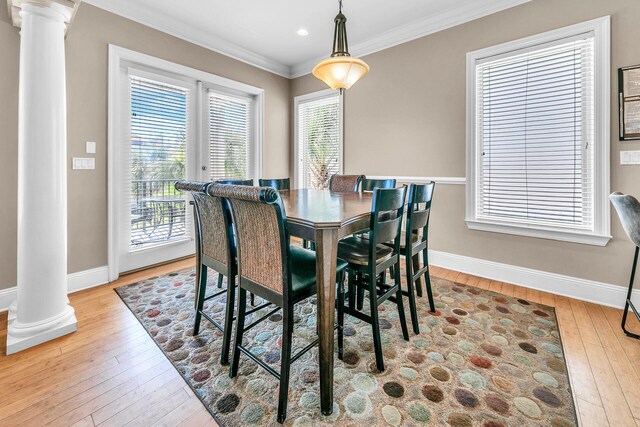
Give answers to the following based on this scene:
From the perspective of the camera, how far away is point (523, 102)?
270cm

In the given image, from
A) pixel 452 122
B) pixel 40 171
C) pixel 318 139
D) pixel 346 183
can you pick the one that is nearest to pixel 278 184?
pixel 346 183

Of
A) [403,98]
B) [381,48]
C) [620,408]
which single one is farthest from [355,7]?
[620,408]

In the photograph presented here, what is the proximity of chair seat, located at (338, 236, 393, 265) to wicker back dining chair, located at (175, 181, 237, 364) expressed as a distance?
650mm

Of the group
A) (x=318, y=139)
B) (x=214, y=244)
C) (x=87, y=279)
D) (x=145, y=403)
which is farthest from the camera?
(x=318, y=139)

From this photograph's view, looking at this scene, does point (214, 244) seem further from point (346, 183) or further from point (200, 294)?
point (346, 183)

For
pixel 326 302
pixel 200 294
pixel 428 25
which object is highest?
pixel 428 25

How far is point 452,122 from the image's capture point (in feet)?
10.1

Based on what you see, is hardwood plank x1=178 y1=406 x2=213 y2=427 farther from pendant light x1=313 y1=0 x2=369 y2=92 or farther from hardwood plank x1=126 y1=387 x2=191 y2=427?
pendant light x1=313 y1=0 x2=369 y2=92

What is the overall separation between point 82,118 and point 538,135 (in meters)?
4.17

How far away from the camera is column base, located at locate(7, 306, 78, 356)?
1758 mm

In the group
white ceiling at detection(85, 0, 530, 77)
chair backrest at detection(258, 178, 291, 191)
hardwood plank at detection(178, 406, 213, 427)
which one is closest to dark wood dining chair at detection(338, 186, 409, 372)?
hardwood plank at detection(178, 406, 213, 427)

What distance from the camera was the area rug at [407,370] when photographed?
4.22ft

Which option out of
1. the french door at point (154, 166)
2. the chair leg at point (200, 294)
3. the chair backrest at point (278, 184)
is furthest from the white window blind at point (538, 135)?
the french door at point (154, 166)

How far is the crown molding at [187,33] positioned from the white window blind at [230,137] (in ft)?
1.76
